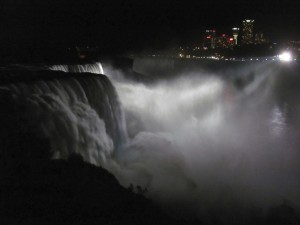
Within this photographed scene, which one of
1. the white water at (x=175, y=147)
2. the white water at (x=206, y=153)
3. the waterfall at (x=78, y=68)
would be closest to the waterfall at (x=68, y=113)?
the white water at (x=175, y=147)

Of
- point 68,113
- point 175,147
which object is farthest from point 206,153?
point 68,113

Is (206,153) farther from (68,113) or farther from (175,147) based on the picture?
(68,113)

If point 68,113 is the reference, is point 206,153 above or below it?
below

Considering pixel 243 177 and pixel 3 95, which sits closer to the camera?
pixel 3 95

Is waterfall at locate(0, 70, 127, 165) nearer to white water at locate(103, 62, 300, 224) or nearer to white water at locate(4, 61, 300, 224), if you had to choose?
white water at locate(4, 61, 300, 224)

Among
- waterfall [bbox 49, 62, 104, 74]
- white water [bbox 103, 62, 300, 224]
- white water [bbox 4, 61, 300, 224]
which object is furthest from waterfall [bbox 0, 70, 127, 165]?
waterfall [bbox 49, 62, 104, 74]

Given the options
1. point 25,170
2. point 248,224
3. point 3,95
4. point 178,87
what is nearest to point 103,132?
point 3,95

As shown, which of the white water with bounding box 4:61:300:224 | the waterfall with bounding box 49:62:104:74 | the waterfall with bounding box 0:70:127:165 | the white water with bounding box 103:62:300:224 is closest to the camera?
the waterfall with bounding box 0:70:127:165

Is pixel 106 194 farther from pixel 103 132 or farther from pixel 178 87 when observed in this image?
pixel 178 87
